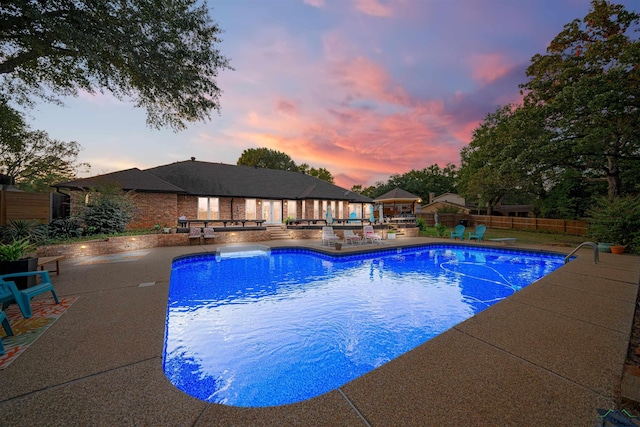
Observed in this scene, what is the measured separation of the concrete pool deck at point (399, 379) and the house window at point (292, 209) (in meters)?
19.3

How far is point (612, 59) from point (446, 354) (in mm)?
21980

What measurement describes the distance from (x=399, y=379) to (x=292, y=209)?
71.7 ft

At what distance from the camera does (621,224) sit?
11859mm

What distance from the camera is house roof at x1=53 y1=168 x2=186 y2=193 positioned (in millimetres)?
15086

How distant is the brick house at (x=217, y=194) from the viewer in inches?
652

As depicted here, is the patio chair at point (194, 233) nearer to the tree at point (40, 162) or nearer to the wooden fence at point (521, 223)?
the wooden fence at point (521, 223)

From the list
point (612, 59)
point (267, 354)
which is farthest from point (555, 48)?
point (267, 354)

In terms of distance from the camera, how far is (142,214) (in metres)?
16.7

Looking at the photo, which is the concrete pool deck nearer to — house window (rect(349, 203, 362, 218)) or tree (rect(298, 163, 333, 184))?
house window (rect(349, 203, 362, 218))

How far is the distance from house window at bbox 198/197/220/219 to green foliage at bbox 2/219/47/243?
9.79 metres

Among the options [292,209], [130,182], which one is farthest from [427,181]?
[130,182]

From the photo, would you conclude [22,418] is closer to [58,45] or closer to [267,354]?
[267,354]

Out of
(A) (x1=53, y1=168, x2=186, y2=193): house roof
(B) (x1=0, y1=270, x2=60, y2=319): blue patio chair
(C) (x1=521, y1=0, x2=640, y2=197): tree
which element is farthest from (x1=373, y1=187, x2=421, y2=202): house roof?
(B) (x1=0, y1=270, x2=60, y2=319): blue patio chair

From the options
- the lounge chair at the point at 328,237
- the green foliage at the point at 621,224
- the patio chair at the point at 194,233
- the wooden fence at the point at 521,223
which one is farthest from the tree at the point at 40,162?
the green foliage at the point at 621,224
